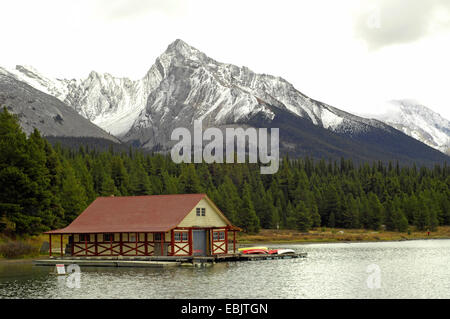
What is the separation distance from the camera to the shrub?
82.2 meters

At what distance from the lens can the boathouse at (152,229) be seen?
255ft

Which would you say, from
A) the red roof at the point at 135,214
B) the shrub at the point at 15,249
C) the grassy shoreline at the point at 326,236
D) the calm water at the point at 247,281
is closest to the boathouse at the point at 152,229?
the red roof at the point at 135,214

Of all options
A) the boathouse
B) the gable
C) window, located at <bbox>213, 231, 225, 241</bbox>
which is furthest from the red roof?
window, located at <bbox>213, 231, 225, 241</bbox>

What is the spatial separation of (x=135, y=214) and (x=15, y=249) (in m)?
16.9

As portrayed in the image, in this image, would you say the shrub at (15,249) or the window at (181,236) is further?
the shrub at (15,249)

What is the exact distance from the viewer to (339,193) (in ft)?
649

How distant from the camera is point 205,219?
265 ft

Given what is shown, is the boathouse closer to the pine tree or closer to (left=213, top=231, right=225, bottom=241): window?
(left=213, top=231, right=225, bottom=241): window

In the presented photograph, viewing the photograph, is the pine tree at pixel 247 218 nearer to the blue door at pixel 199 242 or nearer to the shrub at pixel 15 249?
the blue door at pixel 199 242

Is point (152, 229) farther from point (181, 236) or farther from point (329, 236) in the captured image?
point (329, 236)

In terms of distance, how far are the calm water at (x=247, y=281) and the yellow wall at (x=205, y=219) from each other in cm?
721

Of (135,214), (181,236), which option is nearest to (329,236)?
(135,214)
